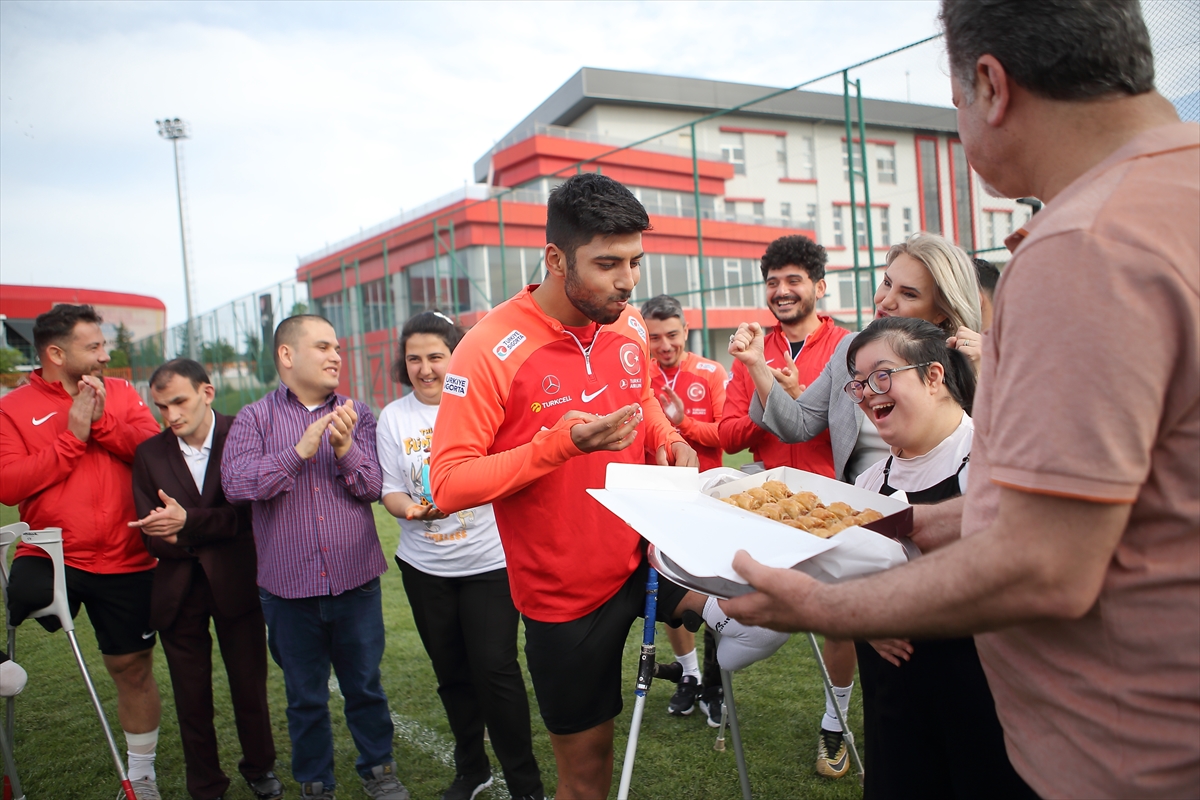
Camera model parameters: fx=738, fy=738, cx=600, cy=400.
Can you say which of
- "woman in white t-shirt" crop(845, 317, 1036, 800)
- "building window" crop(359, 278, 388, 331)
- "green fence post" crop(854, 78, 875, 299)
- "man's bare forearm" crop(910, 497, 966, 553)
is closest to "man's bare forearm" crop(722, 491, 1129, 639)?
"man's bare forearm" crop(910, 497, 966, 553)

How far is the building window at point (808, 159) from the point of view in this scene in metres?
23.3

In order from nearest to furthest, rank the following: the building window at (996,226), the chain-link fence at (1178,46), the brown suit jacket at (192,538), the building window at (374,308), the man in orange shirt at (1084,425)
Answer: the man in orange shirt at (1084,425), the brown suit jacket at (192,538), the chain-link fence at (1178,46), the building window at (996,226), the building window at (374,308)

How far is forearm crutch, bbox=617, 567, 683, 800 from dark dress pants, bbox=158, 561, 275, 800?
85.7 inches

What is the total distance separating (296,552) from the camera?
3.37m

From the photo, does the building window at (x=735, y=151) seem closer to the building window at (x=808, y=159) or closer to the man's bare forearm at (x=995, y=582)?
the building window at (x=808, y=159)

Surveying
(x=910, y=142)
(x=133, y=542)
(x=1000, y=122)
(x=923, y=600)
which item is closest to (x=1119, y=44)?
(x=1000, y=122)

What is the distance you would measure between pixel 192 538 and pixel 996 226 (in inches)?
408

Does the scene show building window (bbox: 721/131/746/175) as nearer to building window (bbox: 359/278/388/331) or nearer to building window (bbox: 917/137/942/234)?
building window (bbox: 917/137/942/234)

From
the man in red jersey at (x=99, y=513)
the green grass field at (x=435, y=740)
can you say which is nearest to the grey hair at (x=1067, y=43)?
the green grass field at (x=435, y=740)

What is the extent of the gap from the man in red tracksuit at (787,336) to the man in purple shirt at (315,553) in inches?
74.9

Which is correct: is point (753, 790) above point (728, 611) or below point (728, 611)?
below

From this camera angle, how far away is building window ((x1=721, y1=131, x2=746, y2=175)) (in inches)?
987

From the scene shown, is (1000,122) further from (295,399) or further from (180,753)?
(180,753)

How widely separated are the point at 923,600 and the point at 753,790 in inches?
99.9
